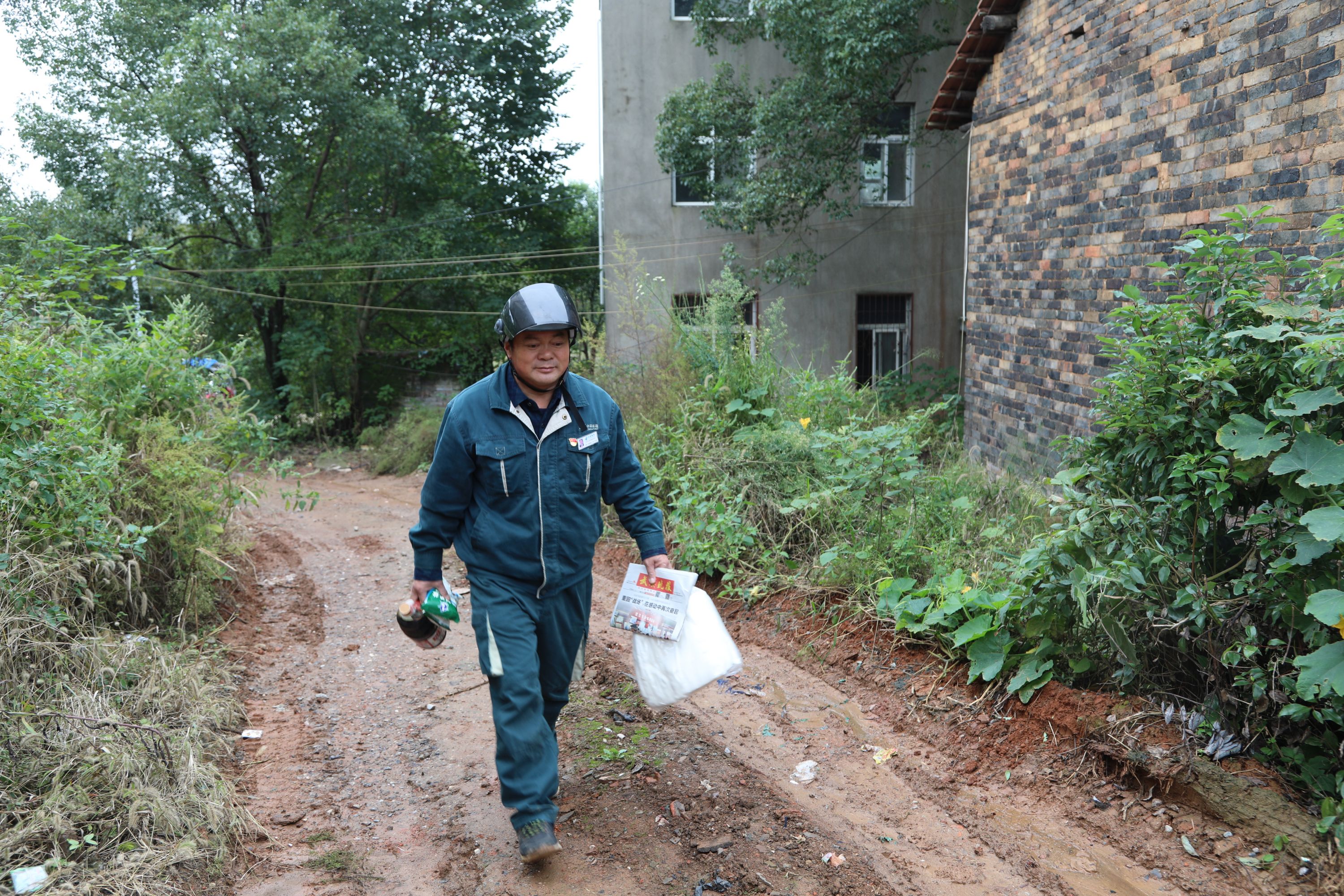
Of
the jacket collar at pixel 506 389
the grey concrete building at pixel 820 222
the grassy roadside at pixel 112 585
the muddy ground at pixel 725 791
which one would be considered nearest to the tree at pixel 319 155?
the grey concrete building at pixel 820 222

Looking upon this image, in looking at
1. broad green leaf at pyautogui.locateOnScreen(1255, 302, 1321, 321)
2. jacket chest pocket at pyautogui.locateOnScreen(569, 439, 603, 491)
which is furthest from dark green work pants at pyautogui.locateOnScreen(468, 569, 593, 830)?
broad green leaf at pyautogui.locateOnScreen(1255, 302, 1321, 321)

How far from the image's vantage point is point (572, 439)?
3.34 metres

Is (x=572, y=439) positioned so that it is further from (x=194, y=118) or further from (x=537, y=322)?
(x=194, y=118)

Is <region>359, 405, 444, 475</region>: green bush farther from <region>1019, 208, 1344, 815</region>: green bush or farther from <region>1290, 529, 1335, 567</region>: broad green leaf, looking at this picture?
<region>1290, 529, 1335, 567</region>: broad green leaf

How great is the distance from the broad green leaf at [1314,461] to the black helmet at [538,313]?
2403 mm

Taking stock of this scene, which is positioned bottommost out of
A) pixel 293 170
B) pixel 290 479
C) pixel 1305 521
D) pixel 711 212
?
pixel 290 479

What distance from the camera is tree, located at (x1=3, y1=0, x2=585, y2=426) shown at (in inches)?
575

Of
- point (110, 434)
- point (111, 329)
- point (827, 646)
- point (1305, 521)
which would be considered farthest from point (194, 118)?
point (1305, 521)

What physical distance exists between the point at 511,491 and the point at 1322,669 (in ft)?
8.76

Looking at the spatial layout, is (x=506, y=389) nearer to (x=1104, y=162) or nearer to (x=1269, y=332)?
(x=1269, y=332)

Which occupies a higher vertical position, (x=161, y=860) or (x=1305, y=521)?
(x=1305, y=521)

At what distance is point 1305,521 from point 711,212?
38.9 feet

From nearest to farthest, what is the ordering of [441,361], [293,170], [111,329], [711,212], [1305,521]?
[1305,521], [111,329], [711,212], [293,170], [441,361]

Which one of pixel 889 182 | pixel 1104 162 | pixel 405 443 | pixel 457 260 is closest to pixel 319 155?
pixel 457 260
